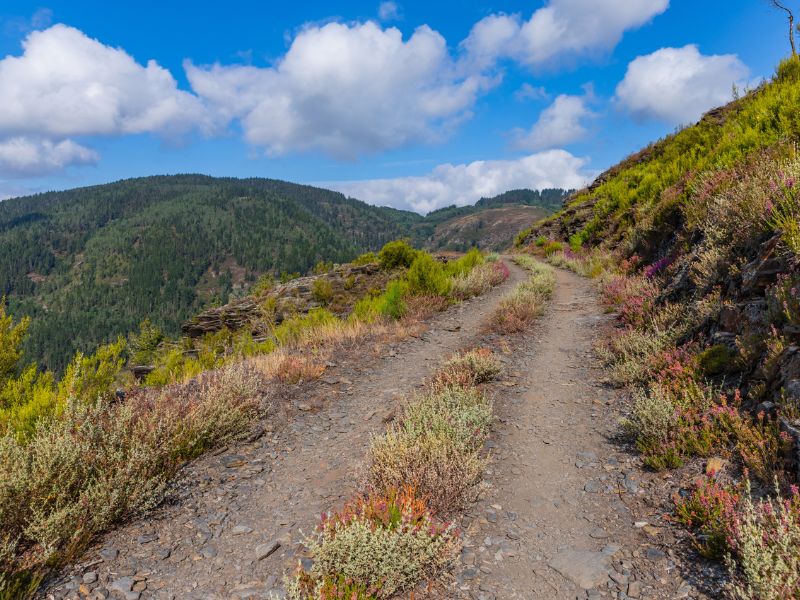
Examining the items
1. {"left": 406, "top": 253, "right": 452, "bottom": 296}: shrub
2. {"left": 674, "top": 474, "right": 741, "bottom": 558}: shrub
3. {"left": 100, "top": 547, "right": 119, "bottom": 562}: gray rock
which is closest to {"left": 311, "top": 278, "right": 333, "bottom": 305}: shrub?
{"left": 406, "top": 253, "right": 452, "bottom": 296}: shrub

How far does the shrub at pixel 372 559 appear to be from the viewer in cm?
285

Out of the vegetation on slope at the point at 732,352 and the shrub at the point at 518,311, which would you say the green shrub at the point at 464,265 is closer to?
the shrub at the point at 518,311

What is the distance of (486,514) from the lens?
12.4 ft

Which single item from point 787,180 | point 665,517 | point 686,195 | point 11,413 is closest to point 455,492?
point 665,517

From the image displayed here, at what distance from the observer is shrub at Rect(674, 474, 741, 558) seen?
291 cm

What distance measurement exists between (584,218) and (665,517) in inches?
1140

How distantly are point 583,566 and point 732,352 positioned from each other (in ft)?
12.1

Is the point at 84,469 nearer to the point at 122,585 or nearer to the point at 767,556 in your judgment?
the point at 122,585

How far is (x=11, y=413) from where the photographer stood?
14.9 ft

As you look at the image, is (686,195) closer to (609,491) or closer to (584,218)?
(609,491)

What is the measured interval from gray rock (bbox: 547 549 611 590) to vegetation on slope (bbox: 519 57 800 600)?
0.69m

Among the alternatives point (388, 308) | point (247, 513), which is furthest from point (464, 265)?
point (247, 513)

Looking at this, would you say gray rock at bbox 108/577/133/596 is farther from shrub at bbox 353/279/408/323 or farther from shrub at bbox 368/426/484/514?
shrub at bbox 353/279/408/323

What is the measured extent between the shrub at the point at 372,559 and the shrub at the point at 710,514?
1.84 meters
